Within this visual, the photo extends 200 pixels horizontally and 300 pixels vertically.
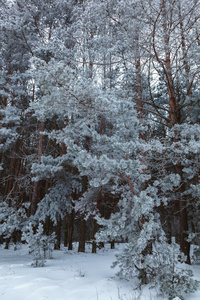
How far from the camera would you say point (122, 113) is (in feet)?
16.3

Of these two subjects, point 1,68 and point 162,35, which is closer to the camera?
point 162,35

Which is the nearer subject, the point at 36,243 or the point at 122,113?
the point at 122,113

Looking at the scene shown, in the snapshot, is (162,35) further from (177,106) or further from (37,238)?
(37,238)

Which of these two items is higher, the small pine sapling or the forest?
the forest

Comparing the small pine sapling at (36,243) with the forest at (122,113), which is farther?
the small pine sapling at (36,243)

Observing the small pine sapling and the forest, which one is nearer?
the forest

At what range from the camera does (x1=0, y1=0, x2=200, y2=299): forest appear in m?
4.71

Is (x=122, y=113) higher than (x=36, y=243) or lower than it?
higher

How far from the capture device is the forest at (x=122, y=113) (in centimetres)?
471

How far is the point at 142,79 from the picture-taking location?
877 cm

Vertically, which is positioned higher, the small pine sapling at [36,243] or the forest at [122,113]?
the forest at [122,113]

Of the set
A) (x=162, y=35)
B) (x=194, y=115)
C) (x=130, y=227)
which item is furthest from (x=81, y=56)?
(x=130, y=227)

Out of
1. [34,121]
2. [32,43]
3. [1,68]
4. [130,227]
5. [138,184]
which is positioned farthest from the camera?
[34,121]

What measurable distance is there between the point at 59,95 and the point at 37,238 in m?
5.53
